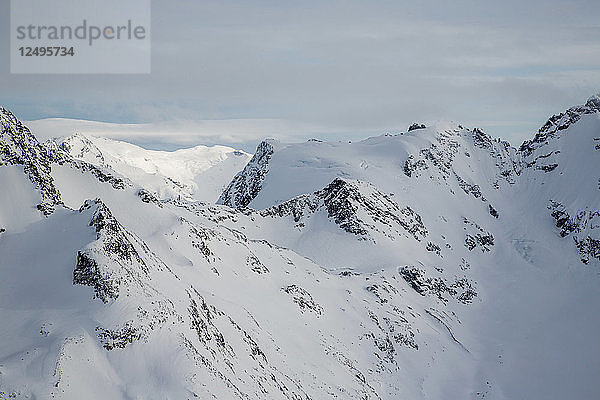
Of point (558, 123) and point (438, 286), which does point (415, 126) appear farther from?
→ point (438, 286)

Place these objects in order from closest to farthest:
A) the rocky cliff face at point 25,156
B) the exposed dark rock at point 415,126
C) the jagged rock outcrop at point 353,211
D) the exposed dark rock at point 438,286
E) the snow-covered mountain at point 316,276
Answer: the snow-covered mountain at point 316,276 < the rocky cliff face at point 25,156 < the exposed dark rock at point 438,286 < the jagged rock outcrop at point 353,211 < the exposed dark rock at point 415,126

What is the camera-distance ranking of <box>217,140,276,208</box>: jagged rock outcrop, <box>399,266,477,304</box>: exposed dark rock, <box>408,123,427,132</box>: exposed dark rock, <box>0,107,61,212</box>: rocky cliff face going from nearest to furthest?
<box>0,107,61,212</box>: rocky cliff face < <box>399,266,477,304</box>: exposed dark rock < <box>217,140,276,208</box>: jagged rock outcrop < <box>408,123,427,132</box>: exposed dark rock

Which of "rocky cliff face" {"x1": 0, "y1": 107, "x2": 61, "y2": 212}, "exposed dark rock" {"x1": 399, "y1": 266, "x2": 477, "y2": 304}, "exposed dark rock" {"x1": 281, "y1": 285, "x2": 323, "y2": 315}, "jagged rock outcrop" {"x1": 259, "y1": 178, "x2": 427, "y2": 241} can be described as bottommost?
"exposed dark rock" {"x1": 399, "y1": 266, "x2": 477, "y2": 304}

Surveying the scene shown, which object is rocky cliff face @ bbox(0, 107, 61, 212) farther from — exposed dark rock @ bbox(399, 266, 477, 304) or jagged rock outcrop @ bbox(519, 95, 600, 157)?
jagged rock outcrop @ bbox(519, 95, 600, 157)

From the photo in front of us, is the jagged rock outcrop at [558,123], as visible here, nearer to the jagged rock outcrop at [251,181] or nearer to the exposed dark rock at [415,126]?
the exposed dark rock at [415,126]

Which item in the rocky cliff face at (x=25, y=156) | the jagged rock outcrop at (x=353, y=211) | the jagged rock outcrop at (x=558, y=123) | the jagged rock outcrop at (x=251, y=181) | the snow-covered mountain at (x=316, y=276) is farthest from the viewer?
the jagged rock outcrop at (x=558, y=123)

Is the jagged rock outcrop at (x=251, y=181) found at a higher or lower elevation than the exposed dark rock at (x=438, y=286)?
higher

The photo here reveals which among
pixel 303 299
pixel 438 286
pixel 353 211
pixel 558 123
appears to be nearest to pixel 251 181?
pixel 353 211

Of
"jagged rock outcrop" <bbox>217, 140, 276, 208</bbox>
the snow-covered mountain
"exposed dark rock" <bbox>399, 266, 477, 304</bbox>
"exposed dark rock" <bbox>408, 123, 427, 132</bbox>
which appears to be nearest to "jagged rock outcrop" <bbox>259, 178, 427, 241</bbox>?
A: the snow-covered mountain

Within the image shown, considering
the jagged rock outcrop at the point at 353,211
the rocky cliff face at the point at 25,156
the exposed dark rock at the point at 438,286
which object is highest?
the rocky cliff face at the point at 25,156

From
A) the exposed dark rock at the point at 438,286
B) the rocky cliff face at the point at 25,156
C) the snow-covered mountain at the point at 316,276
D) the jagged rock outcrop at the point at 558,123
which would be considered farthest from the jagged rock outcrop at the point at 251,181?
the jagged rock outcrop at the point at 558,123
